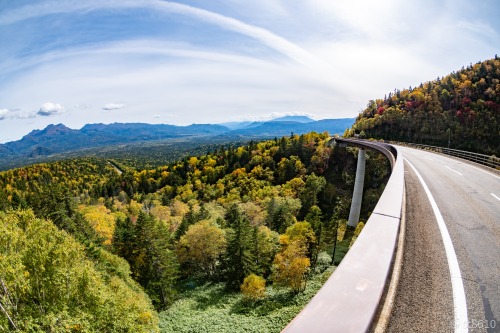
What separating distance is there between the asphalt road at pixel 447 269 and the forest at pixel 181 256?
1866 cm

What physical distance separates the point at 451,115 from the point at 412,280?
465ft

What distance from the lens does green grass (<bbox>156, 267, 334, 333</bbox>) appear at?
31.4 m

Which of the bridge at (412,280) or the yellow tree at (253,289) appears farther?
the yellow tree at (253,289)

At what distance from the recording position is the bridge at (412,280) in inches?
96.7

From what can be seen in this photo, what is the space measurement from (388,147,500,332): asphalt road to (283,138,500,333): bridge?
0.01 m

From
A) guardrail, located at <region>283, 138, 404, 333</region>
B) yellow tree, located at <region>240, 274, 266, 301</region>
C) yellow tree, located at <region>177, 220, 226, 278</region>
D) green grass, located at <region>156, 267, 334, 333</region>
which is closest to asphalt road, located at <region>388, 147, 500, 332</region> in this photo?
guardrail, located at <region>283, 138, 404, 333</region>

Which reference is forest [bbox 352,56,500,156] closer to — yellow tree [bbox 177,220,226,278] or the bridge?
yellow tree [bbox 177,220,226,278]

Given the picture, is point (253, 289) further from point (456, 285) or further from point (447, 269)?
point (456, 285)

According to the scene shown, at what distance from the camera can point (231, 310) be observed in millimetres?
37406

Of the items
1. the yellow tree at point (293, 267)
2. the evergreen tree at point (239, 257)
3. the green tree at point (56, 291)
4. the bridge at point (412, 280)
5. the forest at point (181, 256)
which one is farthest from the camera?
the evergreen tree at point (239, 257)

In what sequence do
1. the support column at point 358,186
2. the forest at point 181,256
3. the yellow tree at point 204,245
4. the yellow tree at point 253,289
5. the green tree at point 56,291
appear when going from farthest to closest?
1. the support column at point 358,186
2. the yellow tree at point 204,245
3. the yellow tree at point 253,289
4. the forest at point 181,256
5. the green tree at point 56,291

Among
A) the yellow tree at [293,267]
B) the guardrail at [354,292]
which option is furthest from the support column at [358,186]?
the guardrail at [354,292]

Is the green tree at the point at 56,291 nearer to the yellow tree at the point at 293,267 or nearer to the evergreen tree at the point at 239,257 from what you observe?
the yellow tree at the point at 293,267

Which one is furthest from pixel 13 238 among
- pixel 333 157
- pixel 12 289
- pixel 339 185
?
pixel 333 157
